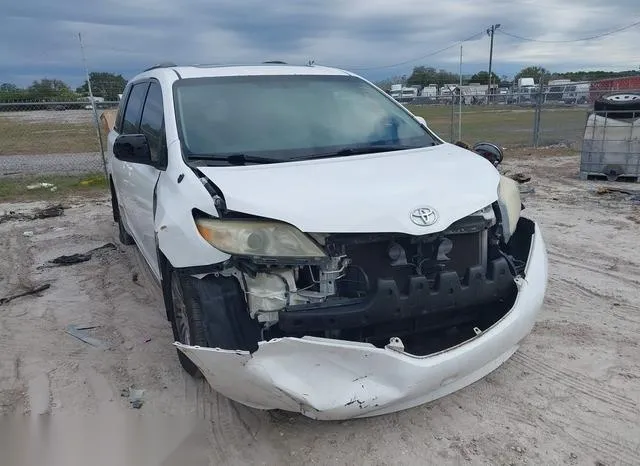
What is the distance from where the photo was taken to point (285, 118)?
12.7 feet

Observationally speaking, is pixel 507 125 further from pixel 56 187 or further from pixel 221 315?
pixel 221 315

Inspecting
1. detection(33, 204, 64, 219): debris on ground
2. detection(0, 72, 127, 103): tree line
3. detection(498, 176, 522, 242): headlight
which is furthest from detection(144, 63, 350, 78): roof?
detection(0, 72, 127, 103): tree line

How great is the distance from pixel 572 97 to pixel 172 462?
68.9 feet

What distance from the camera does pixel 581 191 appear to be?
30.2 ft

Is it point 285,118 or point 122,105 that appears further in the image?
point 122,105

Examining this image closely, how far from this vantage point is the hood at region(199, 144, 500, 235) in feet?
8.98

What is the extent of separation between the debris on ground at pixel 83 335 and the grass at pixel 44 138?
13320 mm

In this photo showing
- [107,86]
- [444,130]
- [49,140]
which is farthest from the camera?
[444,130]

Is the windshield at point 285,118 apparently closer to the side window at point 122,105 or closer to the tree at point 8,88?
the side window at point 122,105

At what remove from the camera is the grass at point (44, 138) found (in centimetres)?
1759

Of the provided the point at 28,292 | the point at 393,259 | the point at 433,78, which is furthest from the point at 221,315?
the point at 433,78

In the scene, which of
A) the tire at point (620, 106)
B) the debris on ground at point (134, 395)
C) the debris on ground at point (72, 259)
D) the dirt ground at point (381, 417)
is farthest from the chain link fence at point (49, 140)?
the debris on ground at point (134, 395)

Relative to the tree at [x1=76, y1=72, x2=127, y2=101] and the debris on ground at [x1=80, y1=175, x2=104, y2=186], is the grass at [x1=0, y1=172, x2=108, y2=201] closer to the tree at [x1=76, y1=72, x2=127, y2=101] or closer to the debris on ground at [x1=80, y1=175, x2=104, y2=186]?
the debris on ground at [x1=80, y1=175, x2=104, y2=186]

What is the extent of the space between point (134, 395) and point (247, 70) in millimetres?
2396
